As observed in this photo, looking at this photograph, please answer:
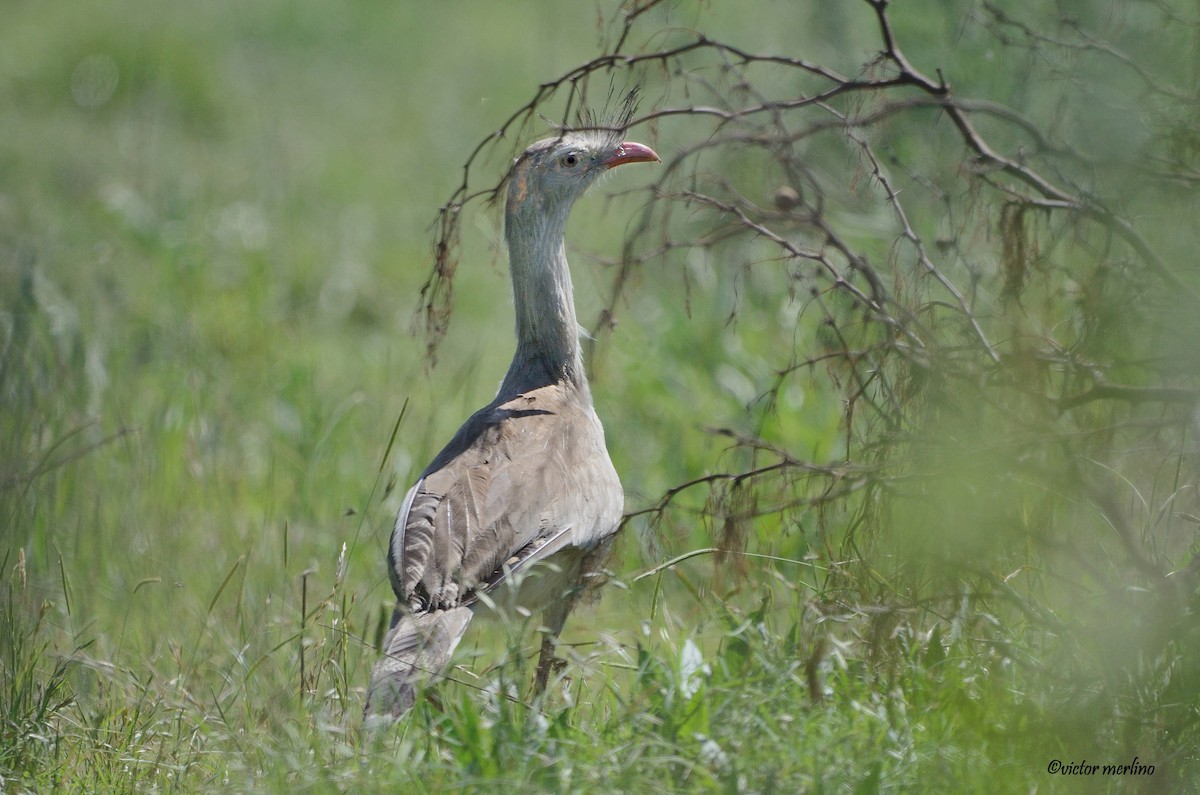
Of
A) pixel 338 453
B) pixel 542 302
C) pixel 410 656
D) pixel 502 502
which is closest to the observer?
pixel 410 656

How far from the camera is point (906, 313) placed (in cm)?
239

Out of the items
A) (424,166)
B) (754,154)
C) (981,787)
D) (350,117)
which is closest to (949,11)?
(754,154)

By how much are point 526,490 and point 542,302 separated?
0.79 m

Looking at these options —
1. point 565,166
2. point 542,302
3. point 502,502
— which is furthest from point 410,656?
point 565,166

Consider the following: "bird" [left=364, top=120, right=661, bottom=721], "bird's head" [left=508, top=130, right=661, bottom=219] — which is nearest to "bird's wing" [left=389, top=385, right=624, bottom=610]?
"bird" [left=364, top=120, right=661, bottom=721]

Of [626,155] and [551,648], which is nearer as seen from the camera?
[551,648]

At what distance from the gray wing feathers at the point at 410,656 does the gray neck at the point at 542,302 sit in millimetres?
1111

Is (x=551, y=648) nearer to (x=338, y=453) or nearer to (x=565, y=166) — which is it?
(x=565, y=166)

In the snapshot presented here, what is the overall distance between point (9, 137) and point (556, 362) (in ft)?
21.0

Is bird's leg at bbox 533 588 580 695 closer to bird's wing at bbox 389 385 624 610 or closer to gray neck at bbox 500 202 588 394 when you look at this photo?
bird's wing at bbox 389 385 624 610

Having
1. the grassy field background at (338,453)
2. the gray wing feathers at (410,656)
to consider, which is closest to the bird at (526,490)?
the gray wing feathers at (410,656)

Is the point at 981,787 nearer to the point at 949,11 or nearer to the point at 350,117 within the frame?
the point at 949,11

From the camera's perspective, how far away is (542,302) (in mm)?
3826

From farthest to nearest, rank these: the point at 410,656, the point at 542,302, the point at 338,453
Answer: the point at 338,453
the point at 542,302
the point at 410,656
